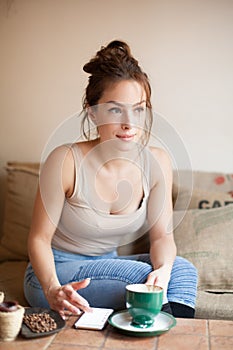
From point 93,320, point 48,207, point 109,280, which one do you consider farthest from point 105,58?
point 93,320

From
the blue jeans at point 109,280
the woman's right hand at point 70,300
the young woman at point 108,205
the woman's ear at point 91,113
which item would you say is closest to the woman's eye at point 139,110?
the young woman at point 108,205

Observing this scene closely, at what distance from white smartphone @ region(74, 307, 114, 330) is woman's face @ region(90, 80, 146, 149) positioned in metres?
0.55

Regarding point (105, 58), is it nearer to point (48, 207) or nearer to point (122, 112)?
point (122, 112)

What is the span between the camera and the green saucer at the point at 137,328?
1324mm

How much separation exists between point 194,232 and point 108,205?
0.43 m

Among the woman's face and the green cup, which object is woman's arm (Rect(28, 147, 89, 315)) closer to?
the woman's face

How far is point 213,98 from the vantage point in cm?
259

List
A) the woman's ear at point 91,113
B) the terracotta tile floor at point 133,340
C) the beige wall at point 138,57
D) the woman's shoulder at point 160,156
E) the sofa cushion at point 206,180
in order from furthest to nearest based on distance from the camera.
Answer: the beige wall at point 138,57, the sofa cushion at point 206,180, the woman's shoulder at point 160,156, the woman's ear at point 91,113, the terracotta tile floor at point 133,340

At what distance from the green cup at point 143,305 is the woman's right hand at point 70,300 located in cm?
14

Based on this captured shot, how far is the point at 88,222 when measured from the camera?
6.06 feet

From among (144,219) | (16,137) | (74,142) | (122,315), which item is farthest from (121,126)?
(16,137)

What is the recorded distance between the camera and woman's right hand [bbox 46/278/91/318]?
146cm

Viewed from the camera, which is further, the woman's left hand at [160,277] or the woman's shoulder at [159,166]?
the woman's shoulder at [159,166]

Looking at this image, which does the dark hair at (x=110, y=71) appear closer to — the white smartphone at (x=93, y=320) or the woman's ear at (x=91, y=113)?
the woman's ear at (x=91, y=113)
